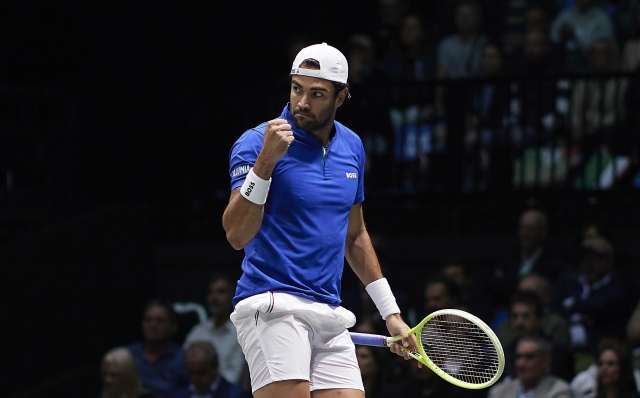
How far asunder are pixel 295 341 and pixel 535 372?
10.8ft

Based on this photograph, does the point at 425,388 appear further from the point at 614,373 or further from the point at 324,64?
the point at 324,64

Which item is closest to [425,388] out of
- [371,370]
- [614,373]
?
[371,370]

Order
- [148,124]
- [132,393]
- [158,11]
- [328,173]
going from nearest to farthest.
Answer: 1. [328,173]
2. [132,393]
3. [148,124]
4. [158,11]

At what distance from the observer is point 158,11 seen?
449 inches

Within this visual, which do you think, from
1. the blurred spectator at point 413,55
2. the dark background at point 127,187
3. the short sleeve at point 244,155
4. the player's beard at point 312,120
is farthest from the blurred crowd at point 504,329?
the short sleeve at point 244,155

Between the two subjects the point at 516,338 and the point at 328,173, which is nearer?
the point at 328,173

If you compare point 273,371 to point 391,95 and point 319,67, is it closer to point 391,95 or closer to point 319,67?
point 319,67

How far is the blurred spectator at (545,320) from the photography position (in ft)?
26.5

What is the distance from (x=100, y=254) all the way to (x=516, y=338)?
3839 millimetres

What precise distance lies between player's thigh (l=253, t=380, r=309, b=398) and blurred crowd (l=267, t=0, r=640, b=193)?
17.0ft

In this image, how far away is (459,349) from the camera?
514 cm

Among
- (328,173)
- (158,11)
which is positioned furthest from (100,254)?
(328,173)

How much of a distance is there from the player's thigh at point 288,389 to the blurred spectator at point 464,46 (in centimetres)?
569

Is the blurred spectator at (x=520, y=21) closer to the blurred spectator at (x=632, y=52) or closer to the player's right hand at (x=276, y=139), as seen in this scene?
the blurred spectator at (x=632, y=52)
